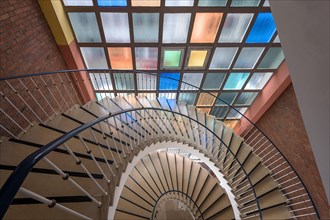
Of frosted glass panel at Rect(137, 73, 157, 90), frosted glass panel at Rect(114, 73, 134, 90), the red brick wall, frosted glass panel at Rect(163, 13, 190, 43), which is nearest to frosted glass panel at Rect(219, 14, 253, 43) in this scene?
frosted glass panel at Rect(163, 13, 190, 43)

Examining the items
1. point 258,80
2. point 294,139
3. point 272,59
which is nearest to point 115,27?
point 272,59

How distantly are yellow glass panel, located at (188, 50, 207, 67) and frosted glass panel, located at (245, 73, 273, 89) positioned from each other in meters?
1.58

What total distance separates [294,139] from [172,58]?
3.63 m

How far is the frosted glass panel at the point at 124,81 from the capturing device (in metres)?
5.08

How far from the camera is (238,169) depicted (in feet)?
13.7

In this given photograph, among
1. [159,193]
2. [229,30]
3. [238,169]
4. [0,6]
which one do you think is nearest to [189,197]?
[159,193]

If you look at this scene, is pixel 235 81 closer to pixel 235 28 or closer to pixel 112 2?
pixel 235 28

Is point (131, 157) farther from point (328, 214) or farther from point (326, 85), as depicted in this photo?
point (328, 214)

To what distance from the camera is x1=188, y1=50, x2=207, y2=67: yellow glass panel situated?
4.52 m

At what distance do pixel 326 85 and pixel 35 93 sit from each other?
402cm

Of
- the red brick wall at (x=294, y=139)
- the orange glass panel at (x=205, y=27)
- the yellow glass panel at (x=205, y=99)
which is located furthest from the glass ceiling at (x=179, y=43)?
the red brick wall at (x=294, y=139)

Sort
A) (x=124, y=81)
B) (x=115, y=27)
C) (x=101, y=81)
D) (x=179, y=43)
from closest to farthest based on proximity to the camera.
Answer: (x=115, y=27) → (x=179, y=43) → (x=101, y=81) → (x=124, y=81)

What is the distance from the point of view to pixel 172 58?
4664mm

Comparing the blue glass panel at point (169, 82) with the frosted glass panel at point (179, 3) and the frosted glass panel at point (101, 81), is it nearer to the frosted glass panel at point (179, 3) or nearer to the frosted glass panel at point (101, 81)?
the frosted glass panel at point (101, 81)
